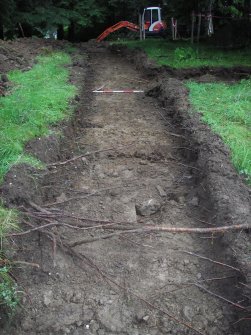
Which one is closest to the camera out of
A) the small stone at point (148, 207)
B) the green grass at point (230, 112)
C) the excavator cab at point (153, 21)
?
the small stone at point (148, 207)

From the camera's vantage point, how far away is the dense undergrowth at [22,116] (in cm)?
332

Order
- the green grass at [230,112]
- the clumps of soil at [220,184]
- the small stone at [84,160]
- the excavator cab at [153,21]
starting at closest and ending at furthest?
the clumps of soil at [220,184] < the green grass at [230,112] < the small stone at [84,160] < the excavator cab at [153,21]

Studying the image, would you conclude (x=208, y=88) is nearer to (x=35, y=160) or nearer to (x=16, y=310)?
(x=35, y=160)

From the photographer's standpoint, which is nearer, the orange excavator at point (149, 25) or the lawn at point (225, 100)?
the lawn at point (225, 100)

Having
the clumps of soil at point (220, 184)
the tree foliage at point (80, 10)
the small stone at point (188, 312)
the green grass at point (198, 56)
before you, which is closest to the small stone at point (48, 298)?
the small stone at point (188, 312)

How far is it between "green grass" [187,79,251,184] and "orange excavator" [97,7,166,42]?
16.6 metres

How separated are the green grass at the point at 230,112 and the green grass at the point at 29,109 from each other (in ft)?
7.82

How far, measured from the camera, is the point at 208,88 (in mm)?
8586

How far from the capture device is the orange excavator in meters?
24.4

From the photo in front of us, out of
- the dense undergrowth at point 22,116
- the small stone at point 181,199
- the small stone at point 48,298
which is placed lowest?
the small stone at point 48,298

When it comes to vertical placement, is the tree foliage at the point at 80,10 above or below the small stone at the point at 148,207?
above

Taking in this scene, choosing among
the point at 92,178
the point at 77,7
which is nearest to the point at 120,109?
the point at 92,178

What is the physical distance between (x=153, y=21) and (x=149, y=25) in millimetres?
382

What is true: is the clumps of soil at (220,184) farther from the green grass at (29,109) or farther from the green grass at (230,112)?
the green grass at (29,109)
